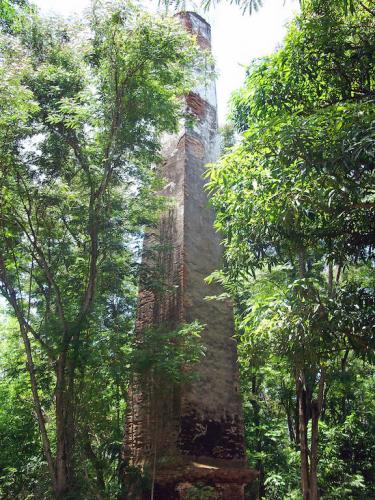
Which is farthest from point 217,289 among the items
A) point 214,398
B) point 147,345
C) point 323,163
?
point 323,163

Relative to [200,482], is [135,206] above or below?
above

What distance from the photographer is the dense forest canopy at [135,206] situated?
4.95 meters

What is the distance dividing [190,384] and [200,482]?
137 centimetres

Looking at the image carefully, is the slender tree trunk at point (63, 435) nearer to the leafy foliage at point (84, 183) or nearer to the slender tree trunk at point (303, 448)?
the leafy foliage at point (84, 183)

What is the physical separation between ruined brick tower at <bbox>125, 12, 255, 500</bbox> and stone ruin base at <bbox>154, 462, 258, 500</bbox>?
0.04 feet

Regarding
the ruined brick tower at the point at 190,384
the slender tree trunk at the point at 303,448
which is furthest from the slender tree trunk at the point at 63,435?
the slender tree trunk at the point at 303,448

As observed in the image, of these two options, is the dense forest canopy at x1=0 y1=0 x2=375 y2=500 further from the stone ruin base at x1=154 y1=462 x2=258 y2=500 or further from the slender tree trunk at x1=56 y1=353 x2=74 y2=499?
the stone ruin base at x1=154 y1=462 x2=258 y2=500

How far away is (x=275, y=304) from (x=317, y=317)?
0.52m

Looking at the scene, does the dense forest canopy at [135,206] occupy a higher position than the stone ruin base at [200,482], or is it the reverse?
the dense forest canopy at [135,206]

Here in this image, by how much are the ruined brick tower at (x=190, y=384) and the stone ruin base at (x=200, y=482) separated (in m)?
0.01

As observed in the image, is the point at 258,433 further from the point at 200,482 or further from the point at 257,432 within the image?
the point at 200,482

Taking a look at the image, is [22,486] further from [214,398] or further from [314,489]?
[314,489]

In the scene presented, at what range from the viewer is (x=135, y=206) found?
23.6 ft

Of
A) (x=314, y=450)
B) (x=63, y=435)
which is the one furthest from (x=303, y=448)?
(x=63, y=435)
